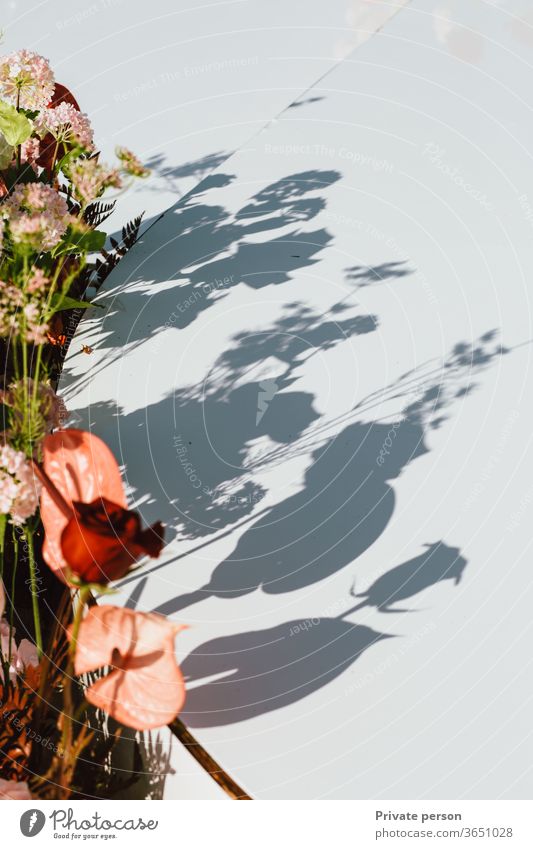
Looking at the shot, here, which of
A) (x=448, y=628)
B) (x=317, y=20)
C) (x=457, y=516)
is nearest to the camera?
(x=448, y=628)

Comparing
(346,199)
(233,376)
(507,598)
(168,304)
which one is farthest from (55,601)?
(346,199)

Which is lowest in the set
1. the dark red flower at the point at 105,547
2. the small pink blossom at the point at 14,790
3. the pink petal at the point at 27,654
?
the small pink blossom at the point at 14,790

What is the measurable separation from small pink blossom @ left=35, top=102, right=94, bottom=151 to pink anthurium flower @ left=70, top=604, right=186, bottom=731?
2.89ft

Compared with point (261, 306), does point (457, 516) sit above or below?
below

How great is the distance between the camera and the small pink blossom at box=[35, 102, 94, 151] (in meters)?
1.52

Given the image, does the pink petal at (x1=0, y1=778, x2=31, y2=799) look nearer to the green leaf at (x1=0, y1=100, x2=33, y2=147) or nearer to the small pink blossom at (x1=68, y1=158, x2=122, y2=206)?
the small pink blossom at (x1=68, y1=158, x2=122, y2=206)

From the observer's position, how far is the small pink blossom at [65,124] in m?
1.52

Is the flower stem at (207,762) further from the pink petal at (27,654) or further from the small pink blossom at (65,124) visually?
the small pink blossom at (65,124)

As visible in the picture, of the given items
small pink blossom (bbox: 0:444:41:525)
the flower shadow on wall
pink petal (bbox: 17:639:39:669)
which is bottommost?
pink petal (bbox: 17:639:39:669)

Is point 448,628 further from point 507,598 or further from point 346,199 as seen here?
point 346,199

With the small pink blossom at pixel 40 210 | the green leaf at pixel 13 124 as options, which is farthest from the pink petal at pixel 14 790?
the green leaf at pixel 13 124

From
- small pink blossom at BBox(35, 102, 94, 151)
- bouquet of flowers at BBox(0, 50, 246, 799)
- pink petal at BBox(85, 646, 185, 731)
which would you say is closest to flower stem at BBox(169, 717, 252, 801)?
bouquet of flowers at BBox(0, 50, 246, 799)

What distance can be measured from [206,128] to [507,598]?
4.60ft

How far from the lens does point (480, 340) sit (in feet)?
5.75
